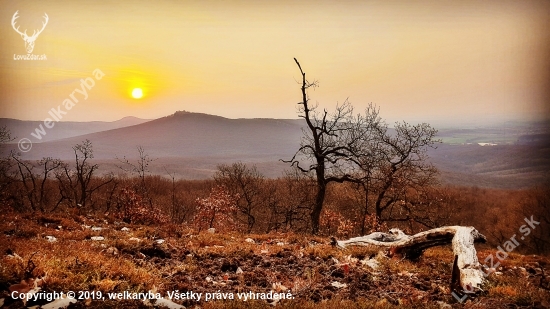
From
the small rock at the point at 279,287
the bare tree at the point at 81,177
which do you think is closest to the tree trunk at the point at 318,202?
the bare tree at the point at 81,177

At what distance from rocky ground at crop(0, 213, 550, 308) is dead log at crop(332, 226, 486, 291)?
418 mm

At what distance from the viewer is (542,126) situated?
2764 centimetres

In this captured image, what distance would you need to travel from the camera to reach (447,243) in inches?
389

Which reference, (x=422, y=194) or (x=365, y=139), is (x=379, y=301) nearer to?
(x=365, y=139)

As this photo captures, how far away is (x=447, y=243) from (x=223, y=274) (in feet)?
23.1

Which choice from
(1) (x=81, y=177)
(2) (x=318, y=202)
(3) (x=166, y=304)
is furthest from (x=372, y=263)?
(1) (x=81, y=177)

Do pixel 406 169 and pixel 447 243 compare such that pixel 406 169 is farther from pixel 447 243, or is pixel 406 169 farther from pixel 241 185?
pixel 241 185

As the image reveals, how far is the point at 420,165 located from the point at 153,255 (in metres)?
21.0

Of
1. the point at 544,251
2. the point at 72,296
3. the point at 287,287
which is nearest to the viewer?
the point at 72,296

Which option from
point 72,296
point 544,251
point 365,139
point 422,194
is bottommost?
point 544,251

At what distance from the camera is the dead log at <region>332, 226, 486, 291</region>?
Answer: 23.0 feet

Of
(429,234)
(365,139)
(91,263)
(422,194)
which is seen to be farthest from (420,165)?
(91,263)

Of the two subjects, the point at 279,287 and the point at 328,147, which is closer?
the point at 279,287

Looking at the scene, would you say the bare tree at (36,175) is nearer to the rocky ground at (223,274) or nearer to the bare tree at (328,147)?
the rocky ground at (223,274)
